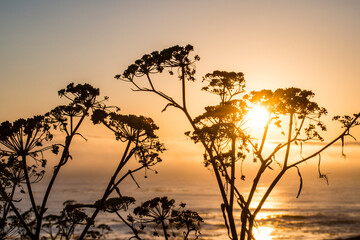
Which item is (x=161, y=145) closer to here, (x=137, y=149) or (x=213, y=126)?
(x=137, y=149)

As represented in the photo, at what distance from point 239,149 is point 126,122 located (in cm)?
282

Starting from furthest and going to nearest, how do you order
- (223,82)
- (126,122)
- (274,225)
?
1. (274,225)
2. (223,82)
3. (126,122)

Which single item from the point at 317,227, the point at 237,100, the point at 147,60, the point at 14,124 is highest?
the point at 147,60

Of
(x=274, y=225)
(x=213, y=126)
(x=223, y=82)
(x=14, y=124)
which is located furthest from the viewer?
(x=274, y=225)

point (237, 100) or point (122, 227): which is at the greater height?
point (237, 100)

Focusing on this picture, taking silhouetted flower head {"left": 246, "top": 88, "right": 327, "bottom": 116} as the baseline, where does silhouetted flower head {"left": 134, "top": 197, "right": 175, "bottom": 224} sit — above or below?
below

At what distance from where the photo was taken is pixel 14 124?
26.7 ft

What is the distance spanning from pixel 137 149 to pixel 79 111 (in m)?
1.54

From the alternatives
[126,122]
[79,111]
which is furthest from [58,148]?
[126,122]

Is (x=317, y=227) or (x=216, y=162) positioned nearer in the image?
(x=216, y=162)

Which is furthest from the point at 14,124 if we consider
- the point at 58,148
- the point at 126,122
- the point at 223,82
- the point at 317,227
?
the point at 317,227

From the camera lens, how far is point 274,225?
68688 millimetres

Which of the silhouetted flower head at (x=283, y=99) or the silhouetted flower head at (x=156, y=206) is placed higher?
the silhouetted flower head at (x=283, y=99)

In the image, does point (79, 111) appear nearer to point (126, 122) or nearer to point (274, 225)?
point (126, 122)
